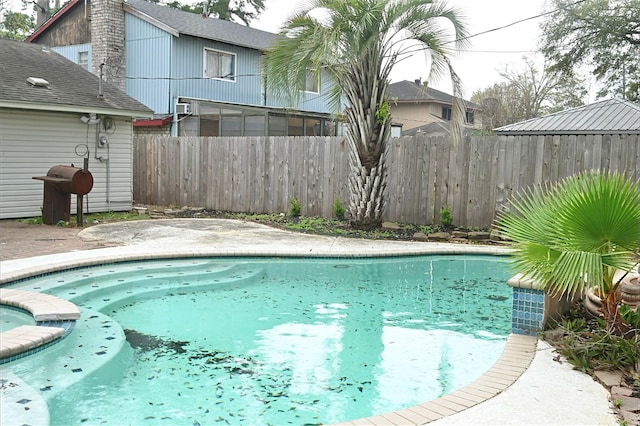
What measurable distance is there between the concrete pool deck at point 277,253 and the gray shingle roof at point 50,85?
8.35ft

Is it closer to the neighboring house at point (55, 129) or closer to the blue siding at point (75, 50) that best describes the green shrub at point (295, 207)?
the neighboring house at point (55, 129)

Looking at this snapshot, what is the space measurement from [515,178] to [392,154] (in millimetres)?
2380

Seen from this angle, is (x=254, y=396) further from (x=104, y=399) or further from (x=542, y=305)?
(x=542, y=305)

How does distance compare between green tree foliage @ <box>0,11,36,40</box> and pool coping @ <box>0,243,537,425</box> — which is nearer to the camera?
pool coping @ <box>0,243,537,425</box>

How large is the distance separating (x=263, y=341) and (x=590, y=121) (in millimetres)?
10336

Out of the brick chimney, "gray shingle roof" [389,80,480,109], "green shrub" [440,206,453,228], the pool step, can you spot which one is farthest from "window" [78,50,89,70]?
"gray shingle roof" [389,80,480,109]

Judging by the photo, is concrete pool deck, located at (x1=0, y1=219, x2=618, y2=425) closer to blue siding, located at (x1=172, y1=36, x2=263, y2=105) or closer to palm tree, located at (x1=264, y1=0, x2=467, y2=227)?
palm tree, located at (x1=264, y1=0, x2=467, y2=227)

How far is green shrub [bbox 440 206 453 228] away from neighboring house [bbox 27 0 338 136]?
360 inches

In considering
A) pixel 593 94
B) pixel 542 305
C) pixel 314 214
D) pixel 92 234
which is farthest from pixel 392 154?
pixel 593 94

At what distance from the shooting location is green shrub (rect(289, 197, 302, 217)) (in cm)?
1265

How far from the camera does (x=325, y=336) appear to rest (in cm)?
533

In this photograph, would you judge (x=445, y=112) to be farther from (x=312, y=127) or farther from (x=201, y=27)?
(x=201, y=27)

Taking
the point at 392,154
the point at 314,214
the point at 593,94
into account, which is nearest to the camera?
the point at 392,154

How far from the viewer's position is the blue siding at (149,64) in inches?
766
